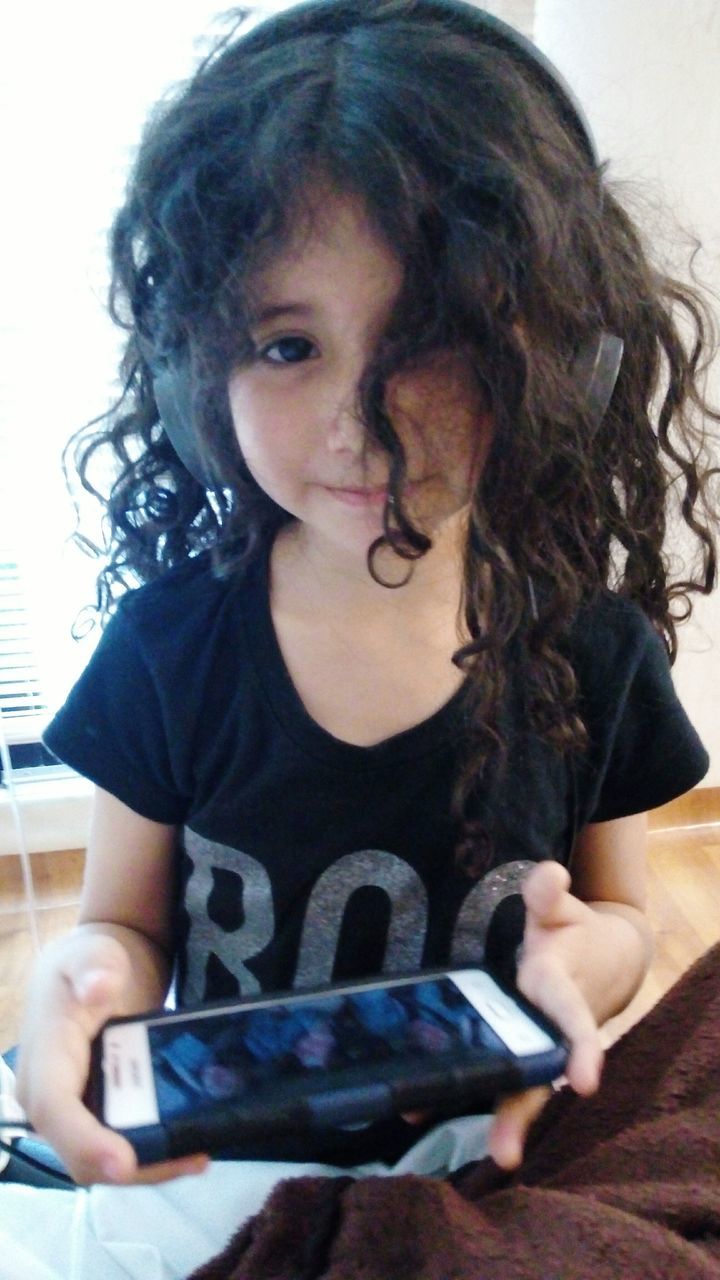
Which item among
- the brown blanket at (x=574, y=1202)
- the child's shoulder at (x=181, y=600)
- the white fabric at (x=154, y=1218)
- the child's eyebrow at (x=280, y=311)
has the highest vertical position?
the child's eyebrow at (x=280, y=311)

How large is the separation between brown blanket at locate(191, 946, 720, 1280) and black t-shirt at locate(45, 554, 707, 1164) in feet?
0.34

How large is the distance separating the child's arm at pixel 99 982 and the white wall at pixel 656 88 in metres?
0.74

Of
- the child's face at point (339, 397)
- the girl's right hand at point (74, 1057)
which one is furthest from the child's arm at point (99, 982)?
the child's face at point (339, 397)

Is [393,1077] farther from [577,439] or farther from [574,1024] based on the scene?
[577,439]

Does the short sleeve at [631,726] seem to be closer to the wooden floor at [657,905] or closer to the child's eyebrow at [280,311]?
the child's eyebrow at [280,311]

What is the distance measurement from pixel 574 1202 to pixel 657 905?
102 centimetres

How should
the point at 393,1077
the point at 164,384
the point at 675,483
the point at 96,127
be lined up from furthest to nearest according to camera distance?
the point at 96,127 → the point at 675,483 → the point at 164,384 → the point at 393,1077

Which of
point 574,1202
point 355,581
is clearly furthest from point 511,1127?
point 355,581

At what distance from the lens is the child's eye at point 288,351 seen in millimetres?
429

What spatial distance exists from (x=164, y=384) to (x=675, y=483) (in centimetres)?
37

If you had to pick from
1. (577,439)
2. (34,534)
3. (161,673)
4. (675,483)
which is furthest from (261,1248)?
(34,534)

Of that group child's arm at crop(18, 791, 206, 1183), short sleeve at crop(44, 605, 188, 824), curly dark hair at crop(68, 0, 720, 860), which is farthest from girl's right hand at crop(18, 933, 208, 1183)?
curly dark hair at crop(68, 0, 720, 860)

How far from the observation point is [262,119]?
414 millimetres

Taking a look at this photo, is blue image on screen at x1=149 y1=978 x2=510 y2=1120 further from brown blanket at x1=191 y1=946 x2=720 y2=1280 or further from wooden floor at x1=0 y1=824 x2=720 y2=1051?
wooden floor at x1=0 y1=824 x2=720 y2=1051
